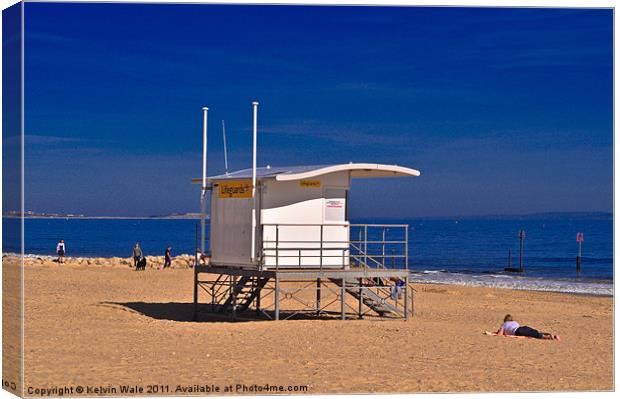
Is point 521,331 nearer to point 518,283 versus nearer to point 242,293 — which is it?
point 242,293

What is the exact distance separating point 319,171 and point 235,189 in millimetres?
1957

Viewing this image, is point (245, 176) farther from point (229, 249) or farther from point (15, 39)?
point (15, 39)

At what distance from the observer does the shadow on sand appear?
23.2 meters

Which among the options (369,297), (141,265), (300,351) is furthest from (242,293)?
(141,265)

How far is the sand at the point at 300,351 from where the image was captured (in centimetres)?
1344

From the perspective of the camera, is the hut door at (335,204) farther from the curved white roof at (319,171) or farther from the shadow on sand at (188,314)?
A: the shadow on sand at (188,314)

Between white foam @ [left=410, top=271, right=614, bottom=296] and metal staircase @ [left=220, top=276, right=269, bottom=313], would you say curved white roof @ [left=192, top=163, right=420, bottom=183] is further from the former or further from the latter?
→ white foam @ [left=410, top=271, right=614, bottom=296]

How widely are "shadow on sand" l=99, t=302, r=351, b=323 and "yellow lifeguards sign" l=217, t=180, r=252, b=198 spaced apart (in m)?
2.65

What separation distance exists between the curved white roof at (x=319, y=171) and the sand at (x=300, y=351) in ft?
9.68

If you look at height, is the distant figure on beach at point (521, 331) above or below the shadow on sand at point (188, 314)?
above

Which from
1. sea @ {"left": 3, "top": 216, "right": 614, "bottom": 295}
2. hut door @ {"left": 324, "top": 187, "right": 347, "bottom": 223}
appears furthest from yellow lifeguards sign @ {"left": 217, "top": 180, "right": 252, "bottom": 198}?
sea @ {"left": 3, "top": 216, "right": 614, "bottom": 295}

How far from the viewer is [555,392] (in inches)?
523

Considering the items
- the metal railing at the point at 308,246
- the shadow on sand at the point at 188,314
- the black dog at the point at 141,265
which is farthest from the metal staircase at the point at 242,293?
the black dog at the point at 141,265

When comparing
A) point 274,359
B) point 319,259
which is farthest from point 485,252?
point 274,359
